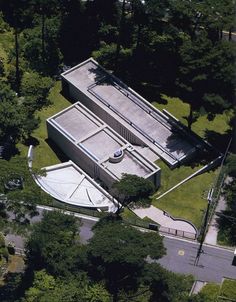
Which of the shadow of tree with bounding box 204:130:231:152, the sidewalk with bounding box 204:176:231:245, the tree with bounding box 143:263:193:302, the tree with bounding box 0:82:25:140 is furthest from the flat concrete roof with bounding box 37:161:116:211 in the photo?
the shadow of tree with bounding box 204:130:231:152

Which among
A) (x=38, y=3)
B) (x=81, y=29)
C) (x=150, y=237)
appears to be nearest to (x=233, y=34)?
(x=81, y=29)

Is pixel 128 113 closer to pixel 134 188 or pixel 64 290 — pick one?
pixel 134 188

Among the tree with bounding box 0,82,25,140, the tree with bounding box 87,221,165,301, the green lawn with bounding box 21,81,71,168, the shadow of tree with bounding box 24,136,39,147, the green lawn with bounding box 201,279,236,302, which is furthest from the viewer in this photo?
the shadow of tree with bounding box 24,136,39,147

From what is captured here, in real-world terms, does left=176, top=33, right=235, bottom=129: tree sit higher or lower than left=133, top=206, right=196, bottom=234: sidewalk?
higher

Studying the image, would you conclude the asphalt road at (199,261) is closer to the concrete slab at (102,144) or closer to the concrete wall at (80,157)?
the concrete wall at (80,157)

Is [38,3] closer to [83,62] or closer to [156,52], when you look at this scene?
[83,62]

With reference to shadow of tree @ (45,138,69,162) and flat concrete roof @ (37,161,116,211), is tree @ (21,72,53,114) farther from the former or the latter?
flat concrete roof @ (37,161,116,211)
